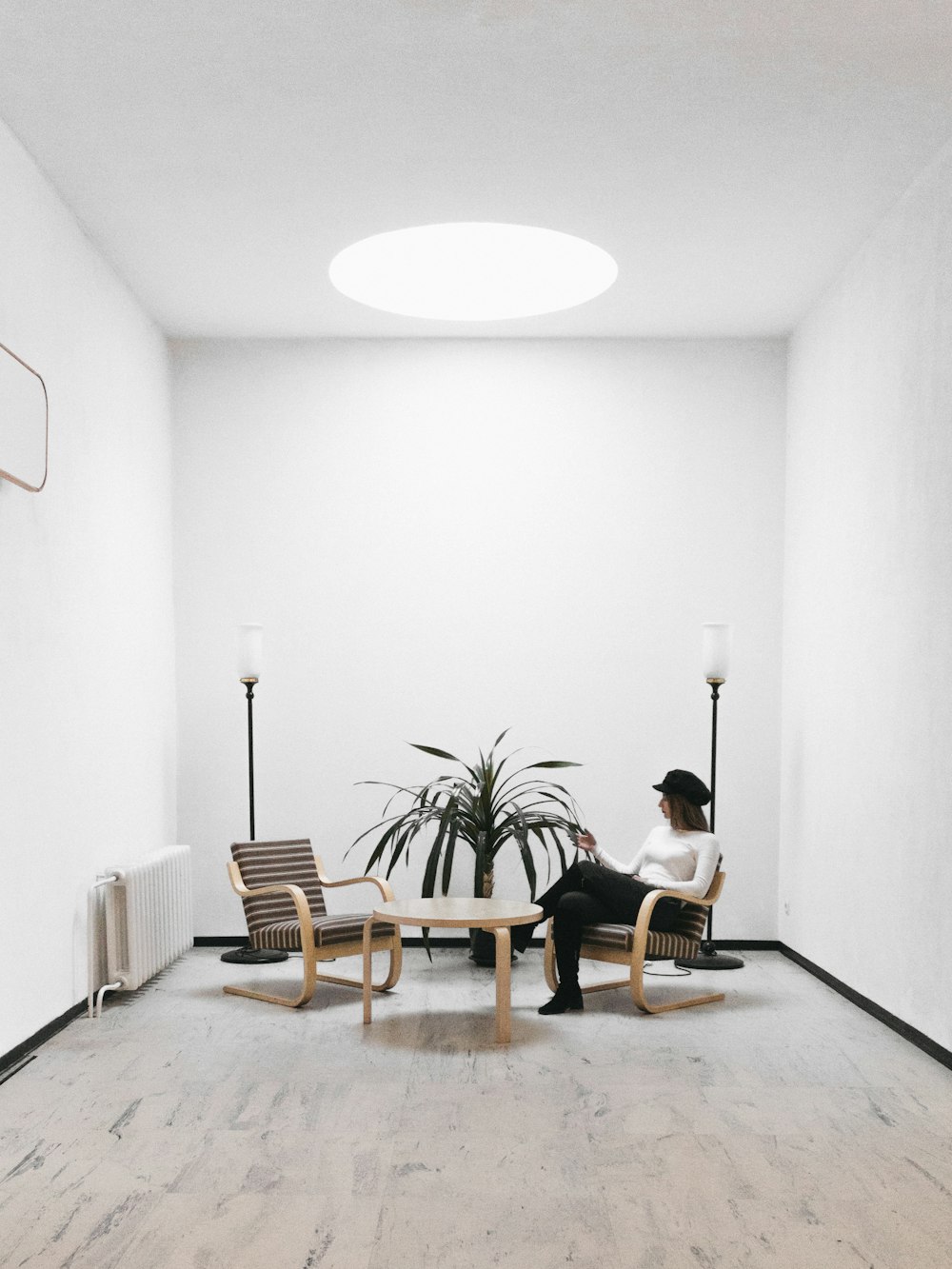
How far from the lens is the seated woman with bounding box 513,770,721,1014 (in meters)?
5.36

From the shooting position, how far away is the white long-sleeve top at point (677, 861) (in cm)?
557

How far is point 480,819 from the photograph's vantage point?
633 centimetres

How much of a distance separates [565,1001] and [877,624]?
7.03ft

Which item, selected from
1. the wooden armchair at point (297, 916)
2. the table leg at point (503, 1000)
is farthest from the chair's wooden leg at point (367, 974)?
the table leg at point (503, 1000)

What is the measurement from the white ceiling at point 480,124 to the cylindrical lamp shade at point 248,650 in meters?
1.80

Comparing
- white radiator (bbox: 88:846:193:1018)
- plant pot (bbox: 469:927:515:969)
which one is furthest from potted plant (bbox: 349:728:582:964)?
white radiator (bbox: 88:846:193:1018)

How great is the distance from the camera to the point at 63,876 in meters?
4.95

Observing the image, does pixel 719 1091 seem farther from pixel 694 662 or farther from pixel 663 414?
pixel 663 414

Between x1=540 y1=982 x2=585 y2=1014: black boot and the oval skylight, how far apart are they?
3463 millimetres

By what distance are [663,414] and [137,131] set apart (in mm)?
3526

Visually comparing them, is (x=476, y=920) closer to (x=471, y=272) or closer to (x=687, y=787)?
(x=687, y=787)

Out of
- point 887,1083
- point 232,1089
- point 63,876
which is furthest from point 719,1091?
point 63,876

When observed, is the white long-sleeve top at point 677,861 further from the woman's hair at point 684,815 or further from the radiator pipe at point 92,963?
the radiator pipe at point 92,963

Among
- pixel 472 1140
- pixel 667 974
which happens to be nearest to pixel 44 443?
pixel 472 1140
